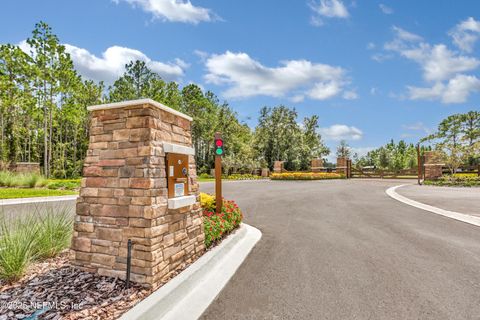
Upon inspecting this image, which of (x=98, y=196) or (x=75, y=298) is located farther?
(x=98, y=196)

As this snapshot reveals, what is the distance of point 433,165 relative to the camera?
66.3 feet

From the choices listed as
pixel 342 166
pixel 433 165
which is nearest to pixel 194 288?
pixel 433 165

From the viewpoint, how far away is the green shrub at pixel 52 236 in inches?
167

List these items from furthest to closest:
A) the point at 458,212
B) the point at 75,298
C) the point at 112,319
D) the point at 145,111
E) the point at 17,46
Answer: the point at 17,46 < the point at 458,212 < the point at 145,111 < the point at 75,298 < the point at 112,319

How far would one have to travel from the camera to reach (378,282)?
381cm

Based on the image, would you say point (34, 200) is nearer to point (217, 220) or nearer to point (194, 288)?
point (217, 220)

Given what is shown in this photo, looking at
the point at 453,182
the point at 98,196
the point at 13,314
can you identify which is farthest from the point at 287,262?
the point at 453,182

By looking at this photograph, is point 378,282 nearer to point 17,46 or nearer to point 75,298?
point 75,298

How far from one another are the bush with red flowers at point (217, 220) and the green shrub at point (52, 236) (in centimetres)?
248

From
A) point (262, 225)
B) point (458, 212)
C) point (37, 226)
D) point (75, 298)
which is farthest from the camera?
point (458, 212)

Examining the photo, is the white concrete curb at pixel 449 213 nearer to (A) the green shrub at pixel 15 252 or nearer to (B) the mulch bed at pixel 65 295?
(B) the mulch bed at pixel 65 295

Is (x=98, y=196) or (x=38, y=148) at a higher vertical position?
(x=38, y=148)

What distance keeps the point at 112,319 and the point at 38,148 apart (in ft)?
118

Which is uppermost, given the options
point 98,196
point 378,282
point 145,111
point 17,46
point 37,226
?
point 17,46
